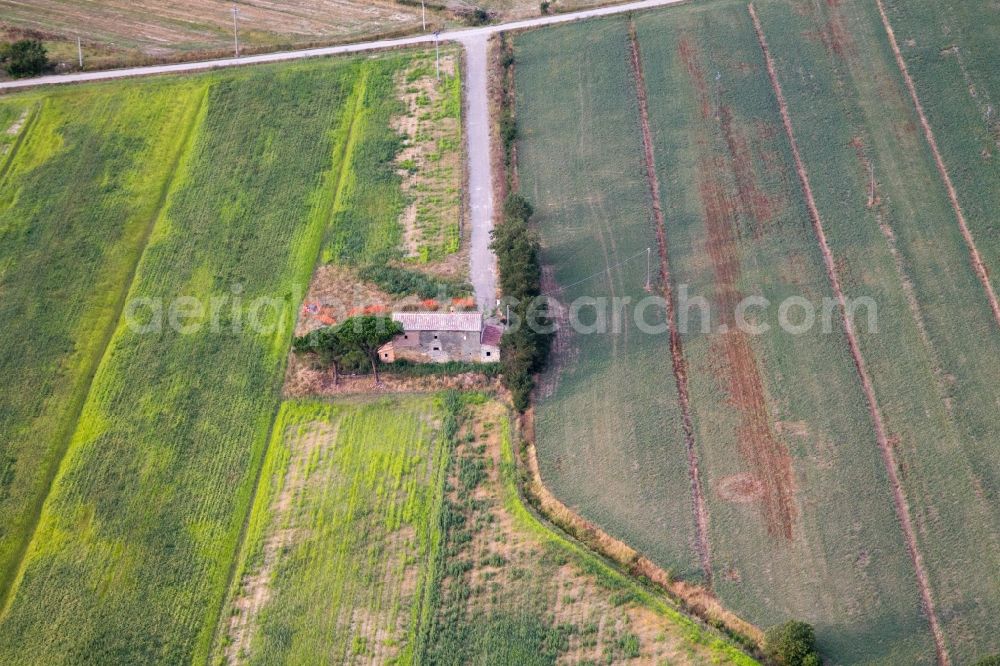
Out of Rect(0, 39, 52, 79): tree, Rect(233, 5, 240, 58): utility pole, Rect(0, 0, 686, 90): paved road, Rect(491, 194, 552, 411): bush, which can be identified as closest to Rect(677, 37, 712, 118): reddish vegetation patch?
Rect(0, 0, 686, 90): paved road

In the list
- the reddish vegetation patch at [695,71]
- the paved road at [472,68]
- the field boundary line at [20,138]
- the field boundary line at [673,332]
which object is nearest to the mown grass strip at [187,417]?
the paved road at [472,68]

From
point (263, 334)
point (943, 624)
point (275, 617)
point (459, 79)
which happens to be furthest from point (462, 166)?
point (943, 624)

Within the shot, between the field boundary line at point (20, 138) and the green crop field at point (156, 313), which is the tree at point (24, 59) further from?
the field boundary line at point (20, 138)

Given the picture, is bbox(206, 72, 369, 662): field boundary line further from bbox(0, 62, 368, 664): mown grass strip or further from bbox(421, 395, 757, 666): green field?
bbox(421, 395, 757, 666): green field

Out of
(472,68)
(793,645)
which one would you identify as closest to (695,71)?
(472,68)

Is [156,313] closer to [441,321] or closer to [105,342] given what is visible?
[105,342]

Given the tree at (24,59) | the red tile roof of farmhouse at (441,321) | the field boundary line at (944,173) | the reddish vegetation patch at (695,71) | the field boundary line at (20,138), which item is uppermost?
the tree at (24,59)

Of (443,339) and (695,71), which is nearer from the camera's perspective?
(443,339)
